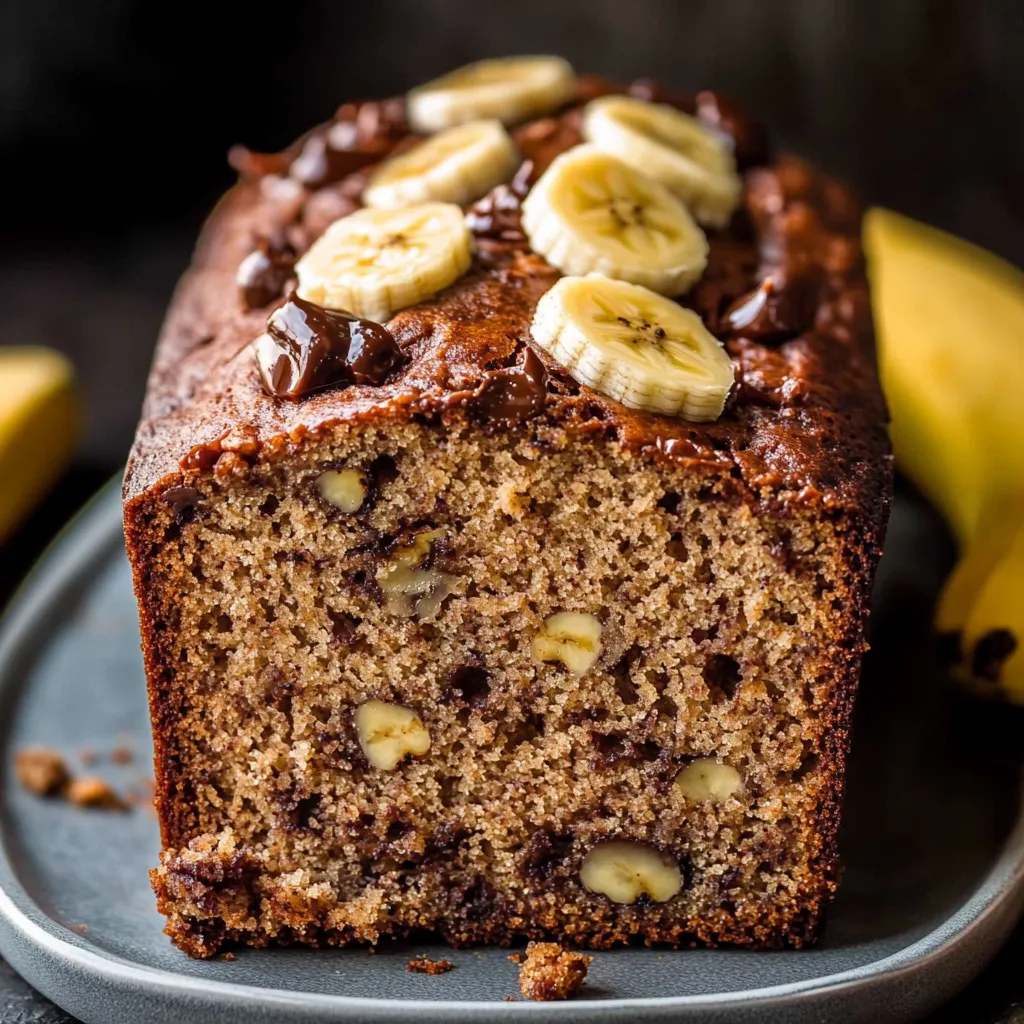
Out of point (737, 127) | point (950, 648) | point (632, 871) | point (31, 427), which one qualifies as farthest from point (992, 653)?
point (31, 427)

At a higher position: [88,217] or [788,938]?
[788,938]

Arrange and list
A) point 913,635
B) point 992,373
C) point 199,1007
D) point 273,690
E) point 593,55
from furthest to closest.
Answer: point 593,55 < point 992,373 < point 913,635 < point 273,690 < point 199,1007

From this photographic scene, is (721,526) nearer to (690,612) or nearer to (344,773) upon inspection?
(690,612)

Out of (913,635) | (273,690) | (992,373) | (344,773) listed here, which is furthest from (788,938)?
(992,373)

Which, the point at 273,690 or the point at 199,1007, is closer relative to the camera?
the point at 199,1007

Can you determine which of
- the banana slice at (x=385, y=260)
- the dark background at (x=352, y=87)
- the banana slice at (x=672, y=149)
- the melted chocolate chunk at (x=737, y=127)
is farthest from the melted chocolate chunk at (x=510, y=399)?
the dark background at (x=352, y=87)

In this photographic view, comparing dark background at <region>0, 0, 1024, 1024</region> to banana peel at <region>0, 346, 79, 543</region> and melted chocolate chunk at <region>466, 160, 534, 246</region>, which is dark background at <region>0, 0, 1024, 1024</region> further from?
melted chocolate chunk at <region>466, 160, 534, 246</region>
